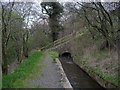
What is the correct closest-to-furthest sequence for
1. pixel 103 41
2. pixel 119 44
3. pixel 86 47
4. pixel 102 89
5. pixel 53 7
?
pixel 102 89
pixel 119 44
pixel 103 41
pixel 86 47
pixel 53 7

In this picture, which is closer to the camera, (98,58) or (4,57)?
(4,57)

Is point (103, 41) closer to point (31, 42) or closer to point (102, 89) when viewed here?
point (102, 89)

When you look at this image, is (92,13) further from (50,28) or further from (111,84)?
(50,28)

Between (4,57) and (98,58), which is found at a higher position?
(4,57)

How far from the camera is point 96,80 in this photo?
51.2 ft

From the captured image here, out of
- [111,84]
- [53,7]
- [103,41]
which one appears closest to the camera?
[111,84]

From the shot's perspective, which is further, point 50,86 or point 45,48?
point 45,48

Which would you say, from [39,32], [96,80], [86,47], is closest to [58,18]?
[39,32]

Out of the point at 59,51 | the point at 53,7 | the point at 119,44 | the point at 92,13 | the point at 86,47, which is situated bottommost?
the point at 59,51

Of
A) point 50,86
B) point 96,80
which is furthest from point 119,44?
point 50,86

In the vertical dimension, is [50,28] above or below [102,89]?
above

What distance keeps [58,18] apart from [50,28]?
2958mm

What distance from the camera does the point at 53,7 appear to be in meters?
41.6

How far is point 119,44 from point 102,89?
13.1ft
